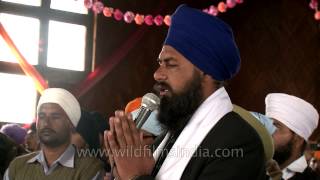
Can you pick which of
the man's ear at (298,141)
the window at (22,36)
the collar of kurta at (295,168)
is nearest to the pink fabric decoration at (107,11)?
the window at (22,36)

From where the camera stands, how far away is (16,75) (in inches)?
253

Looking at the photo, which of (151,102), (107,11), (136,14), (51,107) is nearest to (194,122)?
(151,102)

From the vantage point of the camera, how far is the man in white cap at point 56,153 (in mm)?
2851

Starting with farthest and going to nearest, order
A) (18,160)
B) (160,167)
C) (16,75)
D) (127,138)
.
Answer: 1. (16,75)
2. (18,160)
3. (160,167)
4. (127,138)

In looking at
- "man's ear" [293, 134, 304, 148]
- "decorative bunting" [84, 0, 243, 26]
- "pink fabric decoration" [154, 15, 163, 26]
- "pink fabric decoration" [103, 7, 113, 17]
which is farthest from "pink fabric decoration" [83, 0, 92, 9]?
"man's ear" [293, 134, 304, 148]

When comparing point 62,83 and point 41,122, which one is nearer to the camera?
point 41,122

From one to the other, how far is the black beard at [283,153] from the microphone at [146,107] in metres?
1.32

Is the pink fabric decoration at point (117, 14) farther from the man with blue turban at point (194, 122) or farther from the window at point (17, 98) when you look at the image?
the man with blue turban at point (194, 122)

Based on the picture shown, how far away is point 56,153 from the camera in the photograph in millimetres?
2969

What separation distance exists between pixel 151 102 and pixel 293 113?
1.53m

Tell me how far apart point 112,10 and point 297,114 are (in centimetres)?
399

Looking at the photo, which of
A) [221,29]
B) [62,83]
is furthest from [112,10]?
[221,29]

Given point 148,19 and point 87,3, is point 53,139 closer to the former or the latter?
point 87,3

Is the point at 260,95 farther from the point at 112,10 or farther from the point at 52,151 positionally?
the point at 52,151
